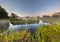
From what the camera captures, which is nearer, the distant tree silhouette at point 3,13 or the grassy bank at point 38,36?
the grassy bank at point 38,36

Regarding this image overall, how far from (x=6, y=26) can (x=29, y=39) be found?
1.44ft

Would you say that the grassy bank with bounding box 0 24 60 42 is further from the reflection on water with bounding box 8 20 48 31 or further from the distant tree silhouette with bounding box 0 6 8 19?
the distant tree silhouette with bounding box 0 6 8 19

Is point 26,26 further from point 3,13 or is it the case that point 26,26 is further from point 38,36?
point 3,13

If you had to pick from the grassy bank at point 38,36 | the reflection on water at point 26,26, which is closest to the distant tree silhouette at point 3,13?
the reflection on water at point 26,26

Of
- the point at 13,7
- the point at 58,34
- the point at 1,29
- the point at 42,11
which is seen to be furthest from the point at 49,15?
the point at 1,29

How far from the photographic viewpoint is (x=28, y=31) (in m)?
3.29

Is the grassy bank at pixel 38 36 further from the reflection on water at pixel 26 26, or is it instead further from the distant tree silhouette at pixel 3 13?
the distant tree silhouette at pixel 3 13

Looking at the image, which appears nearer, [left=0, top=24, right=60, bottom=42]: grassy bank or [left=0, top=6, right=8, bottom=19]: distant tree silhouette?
[left=0, top=24, right=60, bottom=42]: grassy bank

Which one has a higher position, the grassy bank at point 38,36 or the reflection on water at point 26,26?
the reflection on water at point 26,26

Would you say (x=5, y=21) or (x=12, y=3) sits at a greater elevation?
(x=12, y=3)

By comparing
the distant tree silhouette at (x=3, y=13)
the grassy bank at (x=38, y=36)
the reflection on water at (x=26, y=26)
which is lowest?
the grassy bank at (x=38, y=36)

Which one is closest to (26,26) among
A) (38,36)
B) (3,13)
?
(38,36)

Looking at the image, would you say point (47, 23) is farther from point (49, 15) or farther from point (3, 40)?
point (3, 40)

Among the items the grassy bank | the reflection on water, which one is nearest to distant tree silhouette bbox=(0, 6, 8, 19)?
the reflection on water
